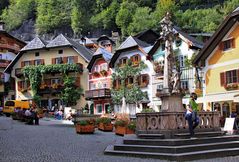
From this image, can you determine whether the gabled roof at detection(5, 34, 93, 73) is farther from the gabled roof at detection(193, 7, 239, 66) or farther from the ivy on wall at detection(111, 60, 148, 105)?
the gabled roof at detection(193, 7, 239, 66)

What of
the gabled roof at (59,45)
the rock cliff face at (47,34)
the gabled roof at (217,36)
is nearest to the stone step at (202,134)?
the gabled roof at (217,36)

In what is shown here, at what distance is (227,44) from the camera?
122 feet

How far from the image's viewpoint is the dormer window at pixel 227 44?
120 ft

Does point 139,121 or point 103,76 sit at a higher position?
point 103,76

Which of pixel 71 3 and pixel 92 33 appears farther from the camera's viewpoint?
pixel 71 3

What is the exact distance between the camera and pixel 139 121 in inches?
704

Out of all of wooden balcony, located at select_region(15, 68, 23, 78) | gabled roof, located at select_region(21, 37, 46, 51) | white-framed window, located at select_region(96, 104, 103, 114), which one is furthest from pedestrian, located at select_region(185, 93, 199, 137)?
wooden balcony, located at select_region(15, 68, 23, 78)

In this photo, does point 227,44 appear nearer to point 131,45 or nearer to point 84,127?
point 84,127

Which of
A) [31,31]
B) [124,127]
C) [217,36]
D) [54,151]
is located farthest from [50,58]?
[31,31]

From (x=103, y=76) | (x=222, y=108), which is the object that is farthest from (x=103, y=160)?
(x=103, y=76)

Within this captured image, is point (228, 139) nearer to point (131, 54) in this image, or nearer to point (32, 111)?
point (32, 111)

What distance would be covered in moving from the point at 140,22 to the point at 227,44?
65861 millimetres

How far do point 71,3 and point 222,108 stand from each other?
4043 inches

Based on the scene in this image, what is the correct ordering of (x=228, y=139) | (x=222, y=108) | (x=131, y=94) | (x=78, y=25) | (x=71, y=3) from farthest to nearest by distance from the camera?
(x=71, y=3) → (x=78, y=25) → (x=131, y=94) → (x=222, y=108) → (x=228, y=139)
